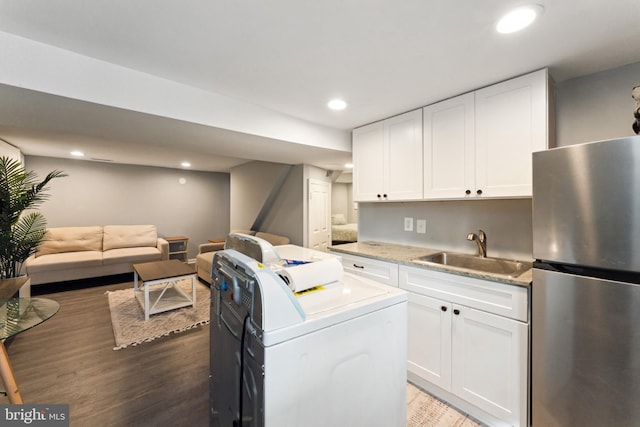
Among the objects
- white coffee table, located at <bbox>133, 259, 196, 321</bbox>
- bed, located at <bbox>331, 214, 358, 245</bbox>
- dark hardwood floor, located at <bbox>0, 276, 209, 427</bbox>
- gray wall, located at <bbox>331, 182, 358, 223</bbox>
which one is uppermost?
gray wall, located at <bbox>331, 182, 358, 223</bbox>

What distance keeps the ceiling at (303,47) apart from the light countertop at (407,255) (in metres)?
1.30

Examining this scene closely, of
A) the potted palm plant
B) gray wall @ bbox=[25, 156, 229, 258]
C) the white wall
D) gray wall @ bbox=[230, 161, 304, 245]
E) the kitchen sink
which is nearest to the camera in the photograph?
the kitchen sink

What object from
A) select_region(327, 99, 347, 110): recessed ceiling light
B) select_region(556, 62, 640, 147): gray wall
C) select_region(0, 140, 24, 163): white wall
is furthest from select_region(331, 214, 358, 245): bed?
select_region(0, 140, 24, 163): white wall

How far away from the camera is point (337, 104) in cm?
215

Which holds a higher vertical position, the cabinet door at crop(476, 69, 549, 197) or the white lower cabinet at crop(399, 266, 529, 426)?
the cabinet door at crop(476, 69, 549, 197)

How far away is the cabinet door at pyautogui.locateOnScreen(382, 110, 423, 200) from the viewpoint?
88.4 inches

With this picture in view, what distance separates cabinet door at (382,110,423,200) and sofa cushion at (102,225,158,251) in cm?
506

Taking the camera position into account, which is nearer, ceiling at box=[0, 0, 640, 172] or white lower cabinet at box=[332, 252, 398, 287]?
ceiling at box=[0, 0, 640, 172]

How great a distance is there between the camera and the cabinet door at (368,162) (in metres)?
2.54

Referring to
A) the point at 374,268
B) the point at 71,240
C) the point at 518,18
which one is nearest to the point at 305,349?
the point at 374,268

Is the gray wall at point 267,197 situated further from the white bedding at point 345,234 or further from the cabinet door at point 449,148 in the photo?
the cabinet door at point 449,148

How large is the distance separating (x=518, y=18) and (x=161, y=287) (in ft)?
15.6

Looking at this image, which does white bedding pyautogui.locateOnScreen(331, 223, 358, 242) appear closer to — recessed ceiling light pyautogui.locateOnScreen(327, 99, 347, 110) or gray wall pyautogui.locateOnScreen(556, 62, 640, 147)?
recessed ceiling light pyautogui.locateOnScreen(327, 99, 347, 110)

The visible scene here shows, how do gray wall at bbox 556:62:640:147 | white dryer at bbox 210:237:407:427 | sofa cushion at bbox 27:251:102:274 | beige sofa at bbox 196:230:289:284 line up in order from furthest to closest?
beige sofa at bbox 196:230:289:284 < sofa cushion at bbox 27:251:102:274 < gray wall at bbox 556:62:640:147 < white dryer at bbox 210:237:407:427
